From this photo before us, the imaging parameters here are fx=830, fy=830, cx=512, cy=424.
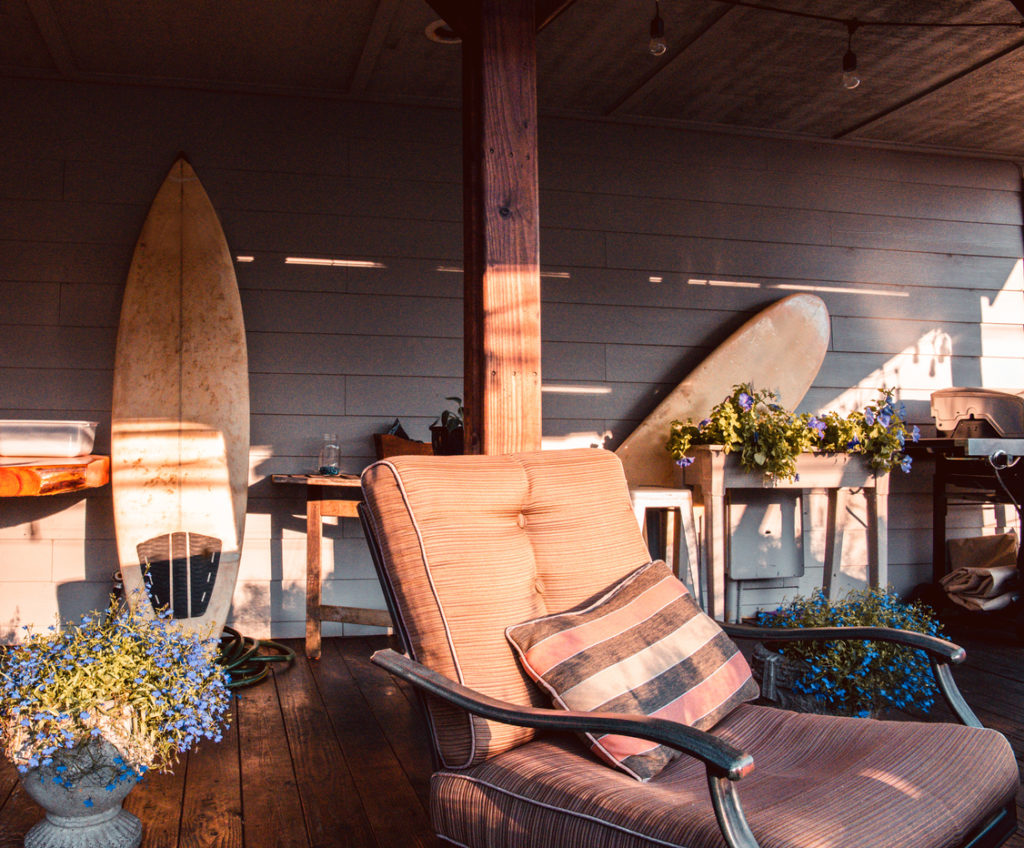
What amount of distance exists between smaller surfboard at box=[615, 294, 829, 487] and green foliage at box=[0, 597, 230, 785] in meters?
2.42

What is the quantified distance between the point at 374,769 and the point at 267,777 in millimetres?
282

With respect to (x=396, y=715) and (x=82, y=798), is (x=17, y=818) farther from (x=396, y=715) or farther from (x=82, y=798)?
(x=396, y=715)

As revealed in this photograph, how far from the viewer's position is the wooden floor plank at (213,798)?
188cm

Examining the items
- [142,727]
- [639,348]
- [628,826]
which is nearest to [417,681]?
[628,826]

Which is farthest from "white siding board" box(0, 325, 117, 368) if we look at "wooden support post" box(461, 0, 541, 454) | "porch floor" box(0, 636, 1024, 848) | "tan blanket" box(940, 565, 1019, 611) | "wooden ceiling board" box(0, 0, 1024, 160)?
"tan blanket" box(940, 565, 1019, 611)

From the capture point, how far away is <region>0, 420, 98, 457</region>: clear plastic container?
9.95ft

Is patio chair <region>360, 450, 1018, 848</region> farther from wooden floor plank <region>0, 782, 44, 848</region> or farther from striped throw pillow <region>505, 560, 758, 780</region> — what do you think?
wooden floor plank <region>0, 782, 44, 848</region>

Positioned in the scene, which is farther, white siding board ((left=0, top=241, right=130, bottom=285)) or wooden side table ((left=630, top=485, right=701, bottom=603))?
white siding board ((left=0, top=241, right=130, bottom=285))

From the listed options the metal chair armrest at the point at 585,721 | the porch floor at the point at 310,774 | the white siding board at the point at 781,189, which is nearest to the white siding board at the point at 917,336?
the white siding board at the point at 781,189

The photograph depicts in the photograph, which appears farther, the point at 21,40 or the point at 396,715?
the point at 21,40

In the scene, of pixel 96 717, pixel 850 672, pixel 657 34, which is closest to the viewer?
pixel 96 717

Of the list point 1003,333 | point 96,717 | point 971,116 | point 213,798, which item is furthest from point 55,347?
point 1003,333

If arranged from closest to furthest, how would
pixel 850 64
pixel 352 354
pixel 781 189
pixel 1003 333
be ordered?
pixel 850 64
pixel 352 354
pixel 781 189
pixel 1003 333

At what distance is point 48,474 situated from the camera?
287 cm
